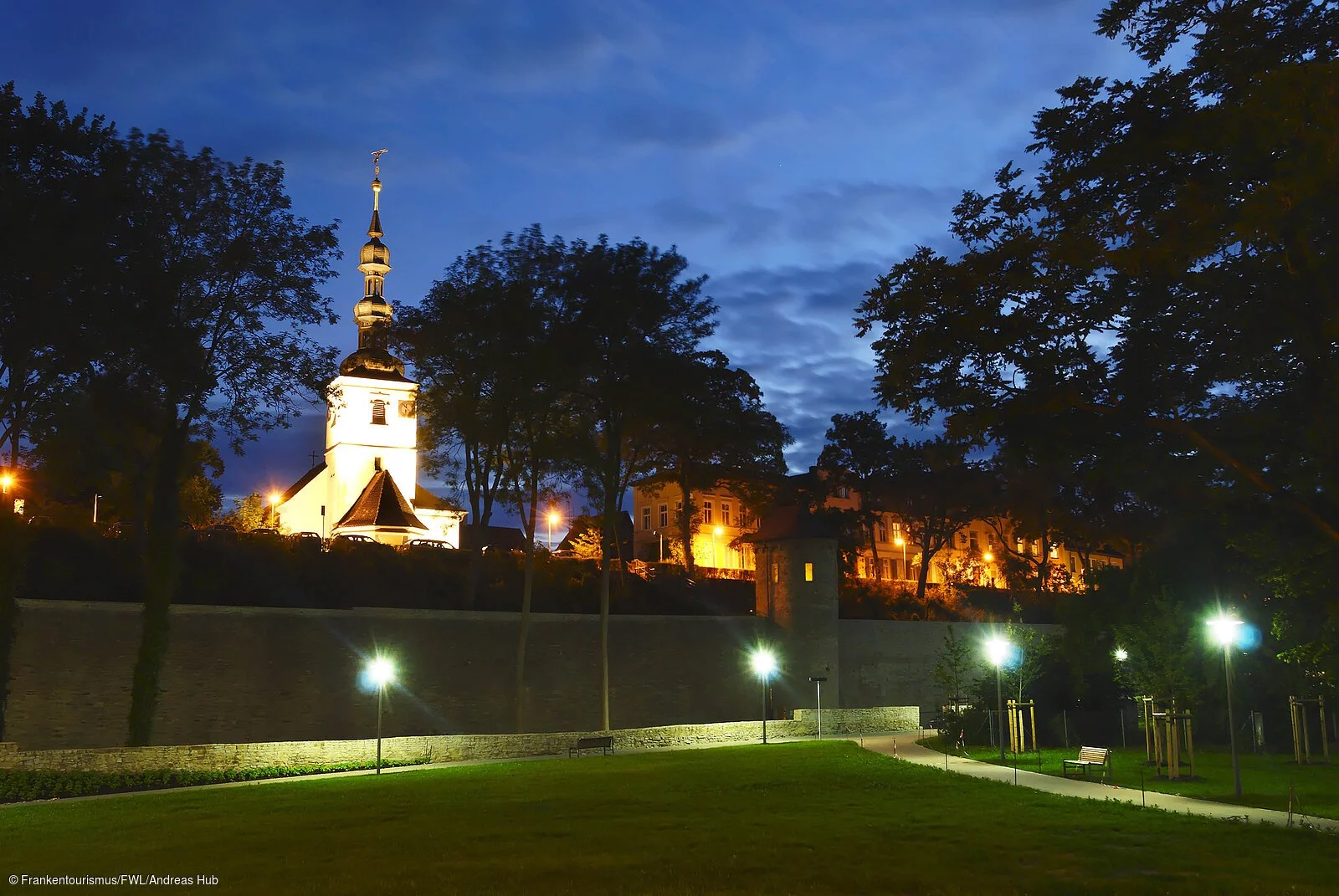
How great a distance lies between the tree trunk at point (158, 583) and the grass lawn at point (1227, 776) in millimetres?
19715

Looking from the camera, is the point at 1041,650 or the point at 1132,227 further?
the point at 1041,650

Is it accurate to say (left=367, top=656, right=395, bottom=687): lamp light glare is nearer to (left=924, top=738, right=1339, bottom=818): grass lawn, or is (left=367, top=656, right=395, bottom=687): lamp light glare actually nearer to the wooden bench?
the wooden bench

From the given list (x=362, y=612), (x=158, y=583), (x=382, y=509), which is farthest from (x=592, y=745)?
(x=382, y=509)

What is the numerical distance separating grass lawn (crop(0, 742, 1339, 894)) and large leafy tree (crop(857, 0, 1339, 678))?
6.37 metres

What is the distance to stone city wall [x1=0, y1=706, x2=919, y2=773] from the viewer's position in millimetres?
23500

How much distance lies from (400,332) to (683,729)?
14.7m

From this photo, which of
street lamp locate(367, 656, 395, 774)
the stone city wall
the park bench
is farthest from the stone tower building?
the park bench

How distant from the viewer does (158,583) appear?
27.1 metres

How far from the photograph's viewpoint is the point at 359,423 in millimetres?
60812

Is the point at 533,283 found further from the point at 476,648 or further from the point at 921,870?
the point at 921,870

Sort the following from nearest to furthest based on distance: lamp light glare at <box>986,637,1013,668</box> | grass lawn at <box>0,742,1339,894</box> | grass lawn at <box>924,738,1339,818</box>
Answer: grass lawn at <box>0,742,1339,894</box> < grass lawn at <box>924,738,1339,818</box> < lamp light glare at <box>986,637,1013,668</box>

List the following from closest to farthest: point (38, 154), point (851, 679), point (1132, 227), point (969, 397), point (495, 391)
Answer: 1. point (1132, 227)
2. point (969, 397)
3. point (38, 154)
4. point (495, 391)
5. point (851, 679)

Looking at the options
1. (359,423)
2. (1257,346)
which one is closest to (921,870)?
(1257,346)

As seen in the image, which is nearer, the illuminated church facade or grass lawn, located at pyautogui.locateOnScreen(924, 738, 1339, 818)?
grass lawn, located at pyautogui.locateOnScreen(924, 738, 1339, 818)
